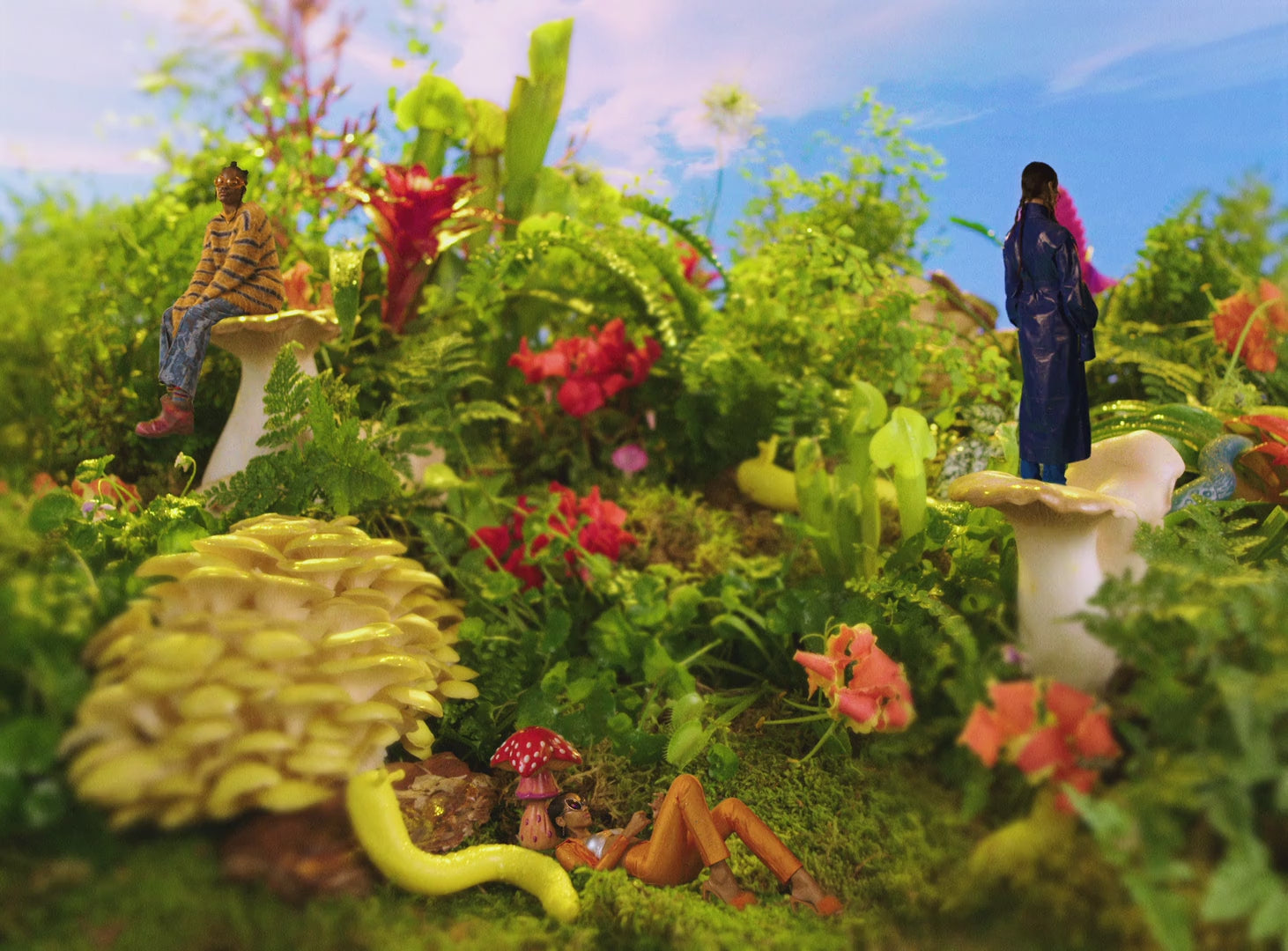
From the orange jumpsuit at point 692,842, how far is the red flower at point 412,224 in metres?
Result: 0.76

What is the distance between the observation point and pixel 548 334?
1.62 meters

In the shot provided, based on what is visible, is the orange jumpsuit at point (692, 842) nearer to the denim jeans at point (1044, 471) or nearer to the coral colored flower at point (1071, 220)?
the denim jeans at point (1044, 471)

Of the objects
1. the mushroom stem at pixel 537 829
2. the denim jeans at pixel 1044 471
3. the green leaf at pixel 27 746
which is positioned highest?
the denim jeans at pixel 1044 471

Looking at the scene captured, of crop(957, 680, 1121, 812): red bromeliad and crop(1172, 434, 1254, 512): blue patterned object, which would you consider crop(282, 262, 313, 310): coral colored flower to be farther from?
crop(1172, 434, 1254, 512): blue patterned object

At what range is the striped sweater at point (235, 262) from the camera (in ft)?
2.76

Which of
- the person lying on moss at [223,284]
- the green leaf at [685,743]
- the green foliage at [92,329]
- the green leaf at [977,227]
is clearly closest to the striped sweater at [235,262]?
the person lying on moss at [223,284]

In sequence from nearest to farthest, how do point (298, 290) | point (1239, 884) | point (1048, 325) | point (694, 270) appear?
1. point (1239, 884)
2. point (1048, 325)
3. point (298, 290)
4. point (694, 270)

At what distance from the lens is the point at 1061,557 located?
2.17 feet

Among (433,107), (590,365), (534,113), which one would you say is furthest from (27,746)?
(534,113)

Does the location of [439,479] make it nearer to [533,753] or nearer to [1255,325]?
[533,753]

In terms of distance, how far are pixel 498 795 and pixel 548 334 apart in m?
0.91

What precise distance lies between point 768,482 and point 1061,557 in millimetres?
776

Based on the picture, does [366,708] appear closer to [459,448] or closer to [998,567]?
[998,567]

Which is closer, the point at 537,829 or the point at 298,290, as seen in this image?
the point at 537,829
